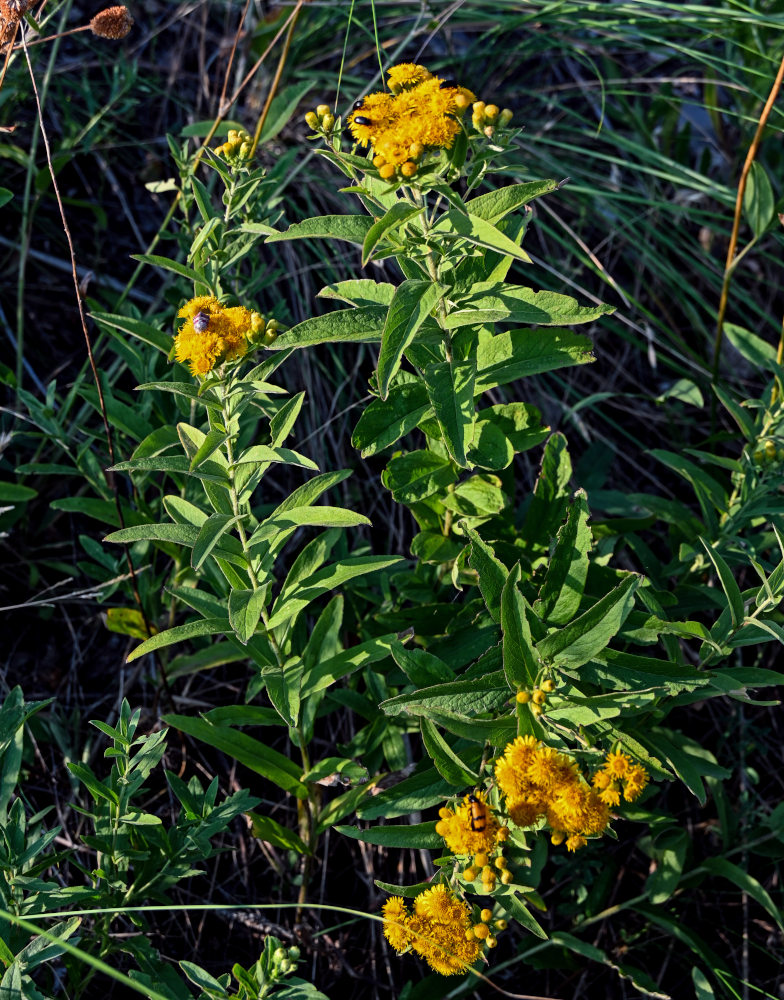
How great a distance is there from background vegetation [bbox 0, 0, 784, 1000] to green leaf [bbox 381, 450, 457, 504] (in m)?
0.69

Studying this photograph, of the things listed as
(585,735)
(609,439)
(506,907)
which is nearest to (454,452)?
(585,735)

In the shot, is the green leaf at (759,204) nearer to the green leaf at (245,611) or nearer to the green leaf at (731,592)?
the green leaf at (731,592)

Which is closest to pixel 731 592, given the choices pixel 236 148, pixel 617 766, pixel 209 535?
pixel 617 766

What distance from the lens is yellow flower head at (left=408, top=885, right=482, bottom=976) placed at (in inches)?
82.1

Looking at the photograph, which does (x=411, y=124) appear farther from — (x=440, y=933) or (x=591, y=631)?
(x=440, y=933)

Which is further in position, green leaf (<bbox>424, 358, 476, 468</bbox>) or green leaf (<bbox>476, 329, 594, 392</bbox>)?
green leaf (<bbox>476, 329, 594, 392</bbox>)

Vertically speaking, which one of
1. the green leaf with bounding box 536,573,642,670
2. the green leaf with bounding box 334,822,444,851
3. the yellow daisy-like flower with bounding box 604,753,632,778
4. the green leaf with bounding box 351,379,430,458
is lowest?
the green leaf with bounding box 334,822,444,851

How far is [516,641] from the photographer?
2170 millimetres

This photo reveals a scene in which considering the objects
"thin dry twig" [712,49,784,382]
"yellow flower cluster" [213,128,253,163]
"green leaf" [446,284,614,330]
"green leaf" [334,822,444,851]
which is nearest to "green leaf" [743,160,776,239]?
"thin dry twig" [712,49,784,382]

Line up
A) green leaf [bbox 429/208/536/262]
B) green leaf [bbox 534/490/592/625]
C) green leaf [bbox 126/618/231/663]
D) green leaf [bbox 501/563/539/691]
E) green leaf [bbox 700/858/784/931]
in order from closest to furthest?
1. green leaf [bbox 429/208/536/262]
2. green leaf [bbox 501/563/539/691]
3. green leaf [bbox 126/618/231/663]
4. green leaf [bbox 534/490/592/625]
5. green leaf [bbox 700/858/784/931]

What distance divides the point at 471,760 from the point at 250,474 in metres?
0.95

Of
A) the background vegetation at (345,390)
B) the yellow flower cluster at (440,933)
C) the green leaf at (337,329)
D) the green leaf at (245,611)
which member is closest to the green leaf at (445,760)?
the yellow flower cluster at (440,933)

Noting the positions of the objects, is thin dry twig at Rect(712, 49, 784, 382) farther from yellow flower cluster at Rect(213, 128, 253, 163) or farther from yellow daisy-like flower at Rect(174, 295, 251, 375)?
yellow daisy-like flower at Rect(174, 295, 251, 375)

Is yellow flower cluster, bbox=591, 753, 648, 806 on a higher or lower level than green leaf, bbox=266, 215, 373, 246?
lower
